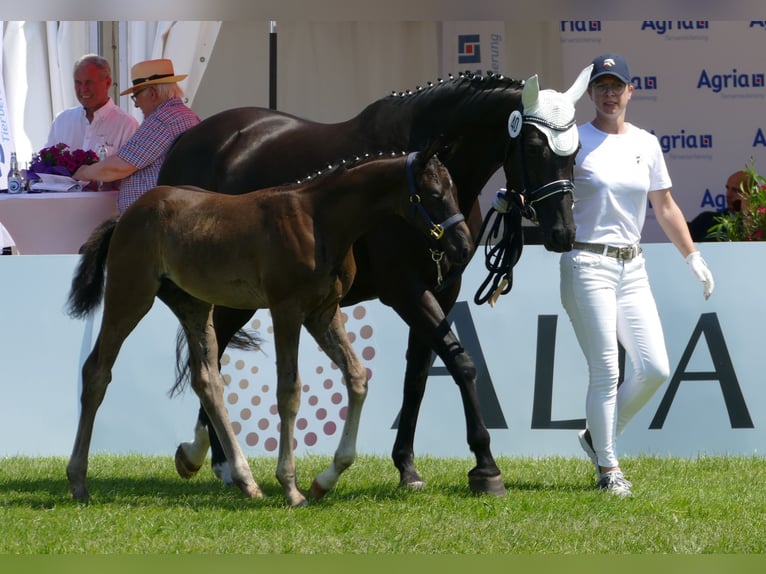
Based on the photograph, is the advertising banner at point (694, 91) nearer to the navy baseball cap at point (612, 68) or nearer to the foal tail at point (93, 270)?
the navy baseball cap at point (612, 68)

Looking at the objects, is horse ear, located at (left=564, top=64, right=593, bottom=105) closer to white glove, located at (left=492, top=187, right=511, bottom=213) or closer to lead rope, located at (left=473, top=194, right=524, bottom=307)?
white glove, located at (left=492, top=187, right=511, bottom=213)

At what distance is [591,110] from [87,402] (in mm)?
6723

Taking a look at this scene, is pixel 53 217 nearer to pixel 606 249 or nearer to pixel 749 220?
pixel 606 249

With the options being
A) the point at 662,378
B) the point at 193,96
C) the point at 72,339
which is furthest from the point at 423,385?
the point at 193,96

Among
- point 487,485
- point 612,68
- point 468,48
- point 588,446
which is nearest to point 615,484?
point 588,446

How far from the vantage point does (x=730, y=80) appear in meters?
11.5

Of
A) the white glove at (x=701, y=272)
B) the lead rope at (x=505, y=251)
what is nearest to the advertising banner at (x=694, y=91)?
the white glove at (x=701, y=272)

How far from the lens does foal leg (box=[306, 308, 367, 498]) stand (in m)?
5.77

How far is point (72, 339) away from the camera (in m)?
7.67

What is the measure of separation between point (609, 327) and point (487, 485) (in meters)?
0.98

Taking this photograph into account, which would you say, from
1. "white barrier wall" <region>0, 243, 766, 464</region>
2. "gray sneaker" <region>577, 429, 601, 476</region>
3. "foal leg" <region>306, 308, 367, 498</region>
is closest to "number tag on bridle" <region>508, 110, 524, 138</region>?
"foal leg" <region>306, 308, 367, 498</region>

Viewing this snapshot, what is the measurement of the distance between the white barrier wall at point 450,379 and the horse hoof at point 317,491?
1.76 meters

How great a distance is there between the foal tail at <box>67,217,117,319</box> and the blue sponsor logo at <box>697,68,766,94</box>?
277 inches

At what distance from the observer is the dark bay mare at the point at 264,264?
18.3ft
